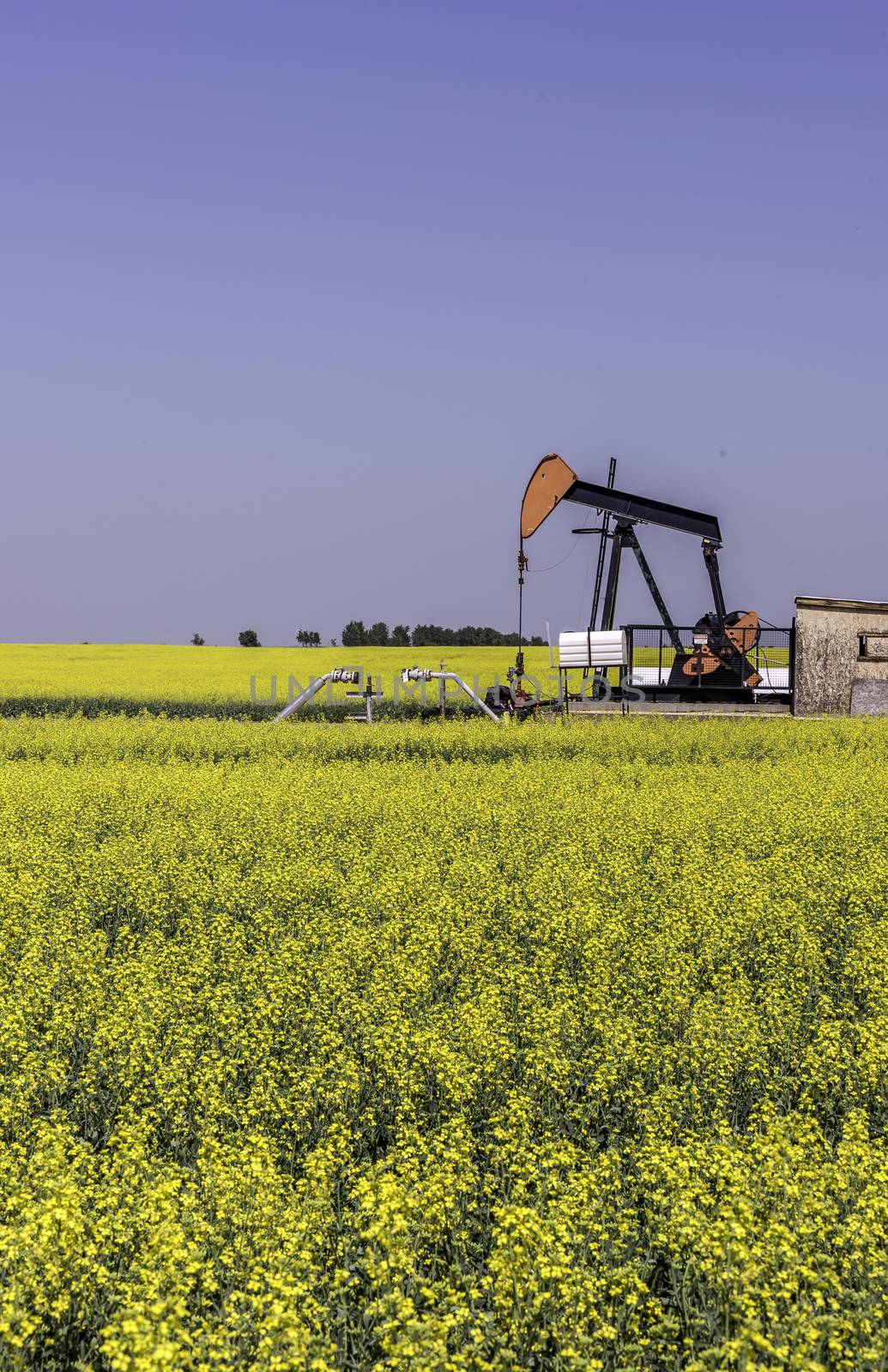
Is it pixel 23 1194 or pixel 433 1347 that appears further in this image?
pixel 23 1194

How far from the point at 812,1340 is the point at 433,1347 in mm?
1390

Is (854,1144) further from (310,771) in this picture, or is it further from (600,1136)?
(310,771)

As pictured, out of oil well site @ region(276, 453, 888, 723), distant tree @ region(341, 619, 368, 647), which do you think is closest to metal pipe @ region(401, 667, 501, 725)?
oil well site @ region(276, 453, 888, 723)

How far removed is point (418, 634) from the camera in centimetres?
7294

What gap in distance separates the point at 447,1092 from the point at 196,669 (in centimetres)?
4957

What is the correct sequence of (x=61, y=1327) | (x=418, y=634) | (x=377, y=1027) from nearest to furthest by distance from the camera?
(x=61, y=1327)
(x=377, y=1027)
(x=418, y=634)

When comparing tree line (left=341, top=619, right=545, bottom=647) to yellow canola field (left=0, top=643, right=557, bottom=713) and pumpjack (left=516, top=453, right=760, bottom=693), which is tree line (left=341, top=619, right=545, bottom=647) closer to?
yellow canola field (left=0, top=643, right=557, bottom=713)

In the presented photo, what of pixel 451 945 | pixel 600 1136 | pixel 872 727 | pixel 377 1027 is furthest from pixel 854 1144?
pixel 872 727

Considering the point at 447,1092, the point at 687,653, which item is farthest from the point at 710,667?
the point at 447,1092

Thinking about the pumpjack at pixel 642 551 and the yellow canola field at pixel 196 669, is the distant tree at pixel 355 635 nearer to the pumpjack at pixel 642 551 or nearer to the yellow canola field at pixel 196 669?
the yellow canola field at pixel 196 669

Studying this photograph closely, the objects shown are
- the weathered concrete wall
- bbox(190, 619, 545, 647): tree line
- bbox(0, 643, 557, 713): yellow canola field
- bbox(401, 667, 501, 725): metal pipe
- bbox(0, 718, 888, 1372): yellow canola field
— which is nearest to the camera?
bbox(0, 718, 888, 1372): yellow canola field

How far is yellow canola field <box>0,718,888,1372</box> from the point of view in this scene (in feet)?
15.5

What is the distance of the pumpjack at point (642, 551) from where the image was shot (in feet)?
101

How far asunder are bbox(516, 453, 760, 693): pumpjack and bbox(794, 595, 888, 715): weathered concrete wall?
1.22m
